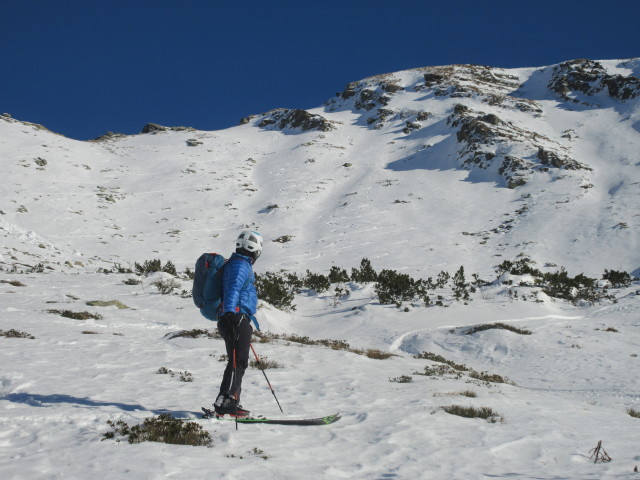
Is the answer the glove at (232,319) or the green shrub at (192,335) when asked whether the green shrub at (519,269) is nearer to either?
the green shrub at (192,335)

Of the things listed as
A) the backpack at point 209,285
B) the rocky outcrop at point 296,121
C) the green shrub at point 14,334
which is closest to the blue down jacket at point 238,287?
the backpack at point 209,285

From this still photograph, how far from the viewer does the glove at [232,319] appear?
509 cm

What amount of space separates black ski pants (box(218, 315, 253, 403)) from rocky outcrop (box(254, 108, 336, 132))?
70.4 meters

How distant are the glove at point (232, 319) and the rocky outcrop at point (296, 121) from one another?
70462 millimetres

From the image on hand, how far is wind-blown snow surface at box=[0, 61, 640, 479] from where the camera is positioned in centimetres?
408

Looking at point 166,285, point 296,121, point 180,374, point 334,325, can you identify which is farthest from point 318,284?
point 296,121

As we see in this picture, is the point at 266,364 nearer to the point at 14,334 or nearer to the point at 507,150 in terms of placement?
the point at 14,334

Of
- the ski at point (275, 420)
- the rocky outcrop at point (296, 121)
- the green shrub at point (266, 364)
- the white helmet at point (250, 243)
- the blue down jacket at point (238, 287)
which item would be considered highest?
the rocky outcrop at point (296, 121)

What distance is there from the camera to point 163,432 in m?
4.21

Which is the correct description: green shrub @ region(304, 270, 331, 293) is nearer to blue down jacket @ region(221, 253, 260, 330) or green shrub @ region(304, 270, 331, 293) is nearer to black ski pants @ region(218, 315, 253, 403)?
blue down jacket @ region(221, 253, 260, 330)

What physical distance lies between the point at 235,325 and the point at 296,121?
250 ft

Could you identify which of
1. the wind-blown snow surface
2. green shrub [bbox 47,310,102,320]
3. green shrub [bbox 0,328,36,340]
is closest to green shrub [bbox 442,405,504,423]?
the wind-blown snow surface

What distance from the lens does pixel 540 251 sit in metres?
28.4

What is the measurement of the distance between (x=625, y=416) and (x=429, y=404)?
2.74 meters
